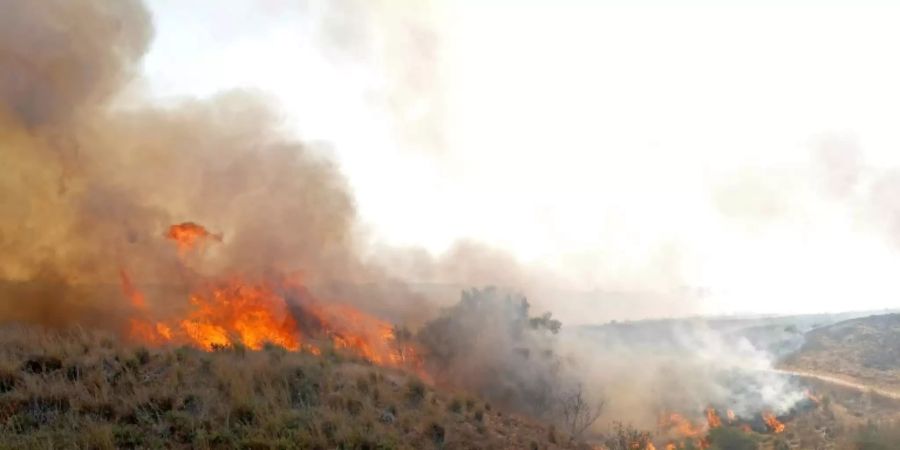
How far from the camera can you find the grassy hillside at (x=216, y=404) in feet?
30.8

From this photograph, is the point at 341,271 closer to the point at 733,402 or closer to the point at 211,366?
the point at 211,366

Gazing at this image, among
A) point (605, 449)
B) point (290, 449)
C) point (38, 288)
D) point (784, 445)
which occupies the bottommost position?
point (784, 445)

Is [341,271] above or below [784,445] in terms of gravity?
above

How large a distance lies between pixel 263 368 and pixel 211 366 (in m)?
1.09

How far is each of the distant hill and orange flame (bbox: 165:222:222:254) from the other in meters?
50.6

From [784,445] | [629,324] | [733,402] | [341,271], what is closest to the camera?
[784,445]

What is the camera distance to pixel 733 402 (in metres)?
46.9

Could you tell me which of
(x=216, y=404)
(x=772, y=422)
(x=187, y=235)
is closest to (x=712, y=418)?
(x=772, y=422)

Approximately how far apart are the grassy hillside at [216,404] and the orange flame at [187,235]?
57.7 ft

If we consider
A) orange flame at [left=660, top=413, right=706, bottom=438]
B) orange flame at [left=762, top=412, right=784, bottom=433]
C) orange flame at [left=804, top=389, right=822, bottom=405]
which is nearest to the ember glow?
orange flame at [left=660, top=413, right=706, bottom=438]

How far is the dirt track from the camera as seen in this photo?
43487 millimetres

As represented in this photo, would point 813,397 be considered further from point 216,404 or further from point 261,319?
point 216,404

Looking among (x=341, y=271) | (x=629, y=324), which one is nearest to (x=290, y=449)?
(x=341, y=271)

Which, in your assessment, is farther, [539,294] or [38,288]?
[539,294]
